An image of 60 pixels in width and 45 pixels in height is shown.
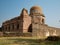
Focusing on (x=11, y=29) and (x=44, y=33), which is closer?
(x=44, y=33)

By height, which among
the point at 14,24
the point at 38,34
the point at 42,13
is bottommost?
the point at 38,34

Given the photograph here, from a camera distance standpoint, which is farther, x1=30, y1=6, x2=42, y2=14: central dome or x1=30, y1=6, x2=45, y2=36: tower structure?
x1=30, y1=6, x2=42, y2=14: central dome

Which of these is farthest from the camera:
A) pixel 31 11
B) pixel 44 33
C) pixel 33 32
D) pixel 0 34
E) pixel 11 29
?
pixel 31 11

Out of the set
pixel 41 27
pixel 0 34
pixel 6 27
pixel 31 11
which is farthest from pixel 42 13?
pixel 0 34

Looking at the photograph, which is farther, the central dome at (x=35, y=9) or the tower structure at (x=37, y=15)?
the central dome at (x=35, y=9)

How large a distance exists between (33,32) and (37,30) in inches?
53.7

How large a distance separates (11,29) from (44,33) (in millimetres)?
8997

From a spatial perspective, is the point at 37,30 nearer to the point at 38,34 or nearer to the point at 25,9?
the point at 38,34

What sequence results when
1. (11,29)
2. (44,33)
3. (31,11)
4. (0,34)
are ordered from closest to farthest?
(0,34)
(44,33)
(11,29)
(31,11)

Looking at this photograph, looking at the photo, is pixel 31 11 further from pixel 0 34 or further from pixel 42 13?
pixel 0 34

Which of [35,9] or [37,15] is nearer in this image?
[37,15]

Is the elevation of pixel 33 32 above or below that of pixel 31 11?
below

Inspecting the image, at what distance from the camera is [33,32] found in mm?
31781

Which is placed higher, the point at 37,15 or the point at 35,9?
the point at 35,9
